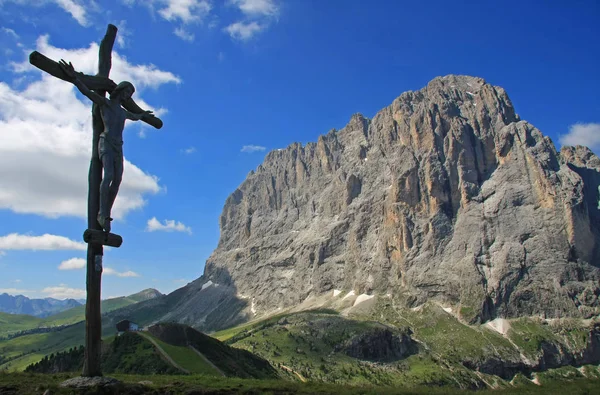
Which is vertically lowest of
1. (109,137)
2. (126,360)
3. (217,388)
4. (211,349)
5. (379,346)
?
(379,346)

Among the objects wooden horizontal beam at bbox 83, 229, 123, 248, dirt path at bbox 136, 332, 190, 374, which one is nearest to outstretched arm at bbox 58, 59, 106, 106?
wooden horizontal beam at bbox 83, 229, 123, 248

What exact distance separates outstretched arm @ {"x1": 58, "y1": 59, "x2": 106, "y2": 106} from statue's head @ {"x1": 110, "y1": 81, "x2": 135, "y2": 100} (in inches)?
25.1

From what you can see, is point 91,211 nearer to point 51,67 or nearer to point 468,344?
point 51,67

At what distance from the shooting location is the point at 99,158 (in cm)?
1734

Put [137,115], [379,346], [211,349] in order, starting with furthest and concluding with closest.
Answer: [379,346] < [211,349] < [137,115]

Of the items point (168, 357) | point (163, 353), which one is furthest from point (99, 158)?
point (163, 353)

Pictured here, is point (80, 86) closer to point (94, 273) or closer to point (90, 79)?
point (90, 79)

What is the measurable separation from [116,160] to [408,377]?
162 meters

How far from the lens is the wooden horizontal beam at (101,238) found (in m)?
16.3

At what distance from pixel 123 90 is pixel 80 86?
158 cm

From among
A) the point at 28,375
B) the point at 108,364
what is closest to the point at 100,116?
the point at 28,375

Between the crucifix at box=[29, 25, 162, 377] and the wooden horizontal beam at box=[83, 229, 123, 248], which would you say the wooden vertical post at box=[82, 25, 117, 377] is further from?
the wooden horizontal beam at box=[83, 229, 123, 248]

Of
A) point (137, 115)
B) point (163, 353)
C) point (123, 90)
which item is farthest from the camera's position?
point (163, 353)

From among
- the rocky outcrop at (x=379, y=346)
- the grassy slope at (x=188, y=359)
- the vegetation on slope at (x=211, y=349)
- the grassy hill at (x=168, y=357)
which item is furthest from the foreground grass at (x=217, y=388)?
the rocky outcrop at (x=379, y=346)
